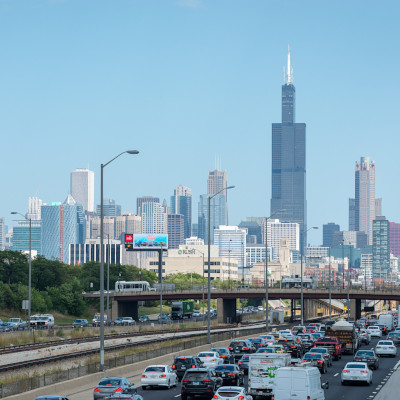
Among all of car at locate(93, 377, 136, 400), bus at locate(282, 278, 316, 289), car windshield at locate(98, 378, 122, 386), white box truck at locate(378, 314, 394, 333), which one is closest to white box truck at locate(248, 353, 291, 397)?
car at locate(93, 377, 136, 400)

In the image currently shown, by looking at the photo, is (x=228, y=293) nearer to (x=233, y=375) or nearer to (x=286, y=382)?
(x=233, y=375)

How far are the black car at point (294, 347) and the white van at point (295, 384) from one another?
29001mm

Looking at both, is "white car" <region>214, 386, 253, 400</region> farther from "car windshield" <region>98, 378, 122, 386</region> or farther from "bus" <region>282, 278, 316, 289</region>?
"bus" <region>282, 278, 316, 289</region>

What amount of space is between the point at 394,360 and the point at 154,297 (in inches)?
3406

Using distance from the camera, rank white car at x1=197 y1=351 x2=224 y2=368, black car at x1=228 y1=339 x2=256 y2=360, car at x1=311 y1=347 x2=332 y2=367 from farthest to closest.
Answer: black car at x1=228 y1=339 x2=256 y2=360 → car at x1=311 y1=347 x2=332 y2=367 → white car at x1=197 y1=351 x2=224 y2=368

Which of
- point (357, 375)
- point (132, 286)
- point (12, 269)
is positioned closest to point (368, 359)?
point (357, 375)

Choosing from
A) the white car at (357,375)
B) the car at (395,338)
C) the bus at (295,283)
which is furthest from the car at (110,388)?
the bus at (295,283)

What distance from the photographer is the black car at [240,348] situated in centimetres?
6644

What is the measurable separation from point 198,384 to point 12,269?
391 ft

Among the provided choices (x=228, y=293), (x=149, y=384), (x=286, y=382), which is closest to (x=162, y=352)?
(x=149, y=384)

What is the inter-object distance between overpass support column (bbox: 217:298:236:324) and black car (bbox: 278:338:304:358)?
7944 centimetres

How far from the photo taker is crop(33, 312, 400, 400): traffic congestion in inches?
1517

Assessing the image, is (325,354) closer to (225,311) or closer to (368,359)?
(368,359)

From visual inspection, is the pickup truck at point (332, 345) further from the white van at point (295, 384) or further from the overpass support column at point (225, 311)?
the overpass support column at point (225, 311)
